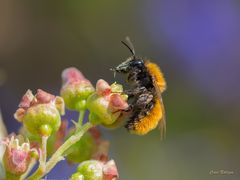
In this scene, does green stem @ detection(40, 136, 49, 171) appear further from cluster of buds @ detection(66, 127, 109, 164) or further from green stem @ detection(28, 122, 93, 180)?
cluster of buds @ detection(66, 127, 109, 164)

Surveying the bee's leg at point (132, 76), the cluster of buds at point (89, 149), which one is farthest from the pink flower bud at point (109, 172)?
the bee's leg at point (132, 76)

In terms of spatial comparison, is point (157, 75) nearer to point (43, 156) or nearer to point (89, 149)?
point (89, 149)

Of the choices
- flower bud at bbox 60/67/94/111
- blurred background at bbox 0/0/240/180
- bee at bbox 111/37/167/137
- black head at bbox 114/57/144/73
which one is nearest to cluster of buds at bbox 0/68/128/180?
flower bud at bbox 60/67/94/111

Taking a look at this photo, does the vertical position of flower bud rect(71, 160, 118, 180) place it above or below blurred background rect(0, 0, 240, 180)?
above

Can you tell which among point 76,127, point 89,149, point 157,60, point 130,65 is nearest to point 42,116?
point 76,127

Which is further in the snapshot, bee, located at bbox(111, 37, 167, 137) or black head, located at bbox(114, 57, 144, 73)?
black head, located at bbox(114, 57, 144, 73)

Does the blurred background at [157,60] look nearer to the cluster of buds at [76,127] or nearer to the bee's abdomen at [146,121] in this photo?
the bee's abdomen at [146,121]
